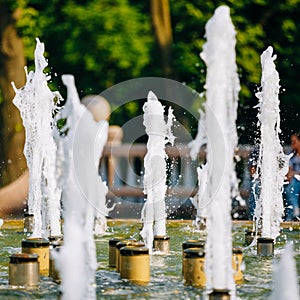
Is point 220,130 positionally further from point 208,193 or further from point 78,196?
point 78,196

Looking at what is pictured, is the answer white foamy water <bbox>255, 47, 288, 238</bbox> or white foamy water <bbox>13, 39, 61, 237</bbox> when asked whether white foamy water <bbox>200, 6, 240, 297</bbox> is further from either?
white foamy water <bbox>13, 39, 61, 237</bbox>

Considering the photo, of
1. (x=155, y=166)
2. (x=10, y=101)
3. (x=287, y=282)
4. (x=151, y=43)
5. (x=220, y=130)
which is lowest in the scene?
(x=287, y=282)

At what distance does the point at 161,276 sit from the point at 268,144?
170 inches

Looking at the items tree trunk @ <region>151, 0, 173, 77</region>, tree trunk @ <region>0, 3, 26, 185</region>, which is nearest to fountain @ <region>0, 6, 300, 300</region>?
tree trunk @ <region>0, 3, 26, 185</region>

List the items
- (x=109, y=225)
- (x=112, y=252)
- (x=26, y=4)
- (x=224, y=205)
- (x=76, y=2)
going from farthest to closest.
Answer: (x=76, y=2), (x=26, y=4), (x=109, y=225), (x=112, y=252), (x=224, y=205)

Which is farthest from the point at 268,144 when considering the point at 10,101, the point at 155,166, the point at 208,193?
the point at 10,101

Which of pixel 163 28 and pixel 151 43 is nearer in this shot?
pixel 163 28

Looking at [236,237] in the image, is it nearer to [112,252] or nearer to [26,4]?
[112,252]

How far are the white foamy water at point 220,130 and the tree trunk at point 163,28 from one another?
17.7 metres

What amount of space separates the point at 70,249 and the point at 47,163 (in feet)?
22.1

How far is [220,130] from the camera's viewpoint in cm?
1036

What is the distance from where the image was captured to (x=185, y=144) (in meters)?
24.3

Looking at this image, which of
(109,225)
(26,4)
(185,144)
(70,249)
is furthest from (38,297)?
(26,4)

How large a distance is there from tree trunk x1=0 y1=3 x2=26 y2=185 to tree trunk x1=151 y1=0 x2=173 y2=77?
3593 mm
